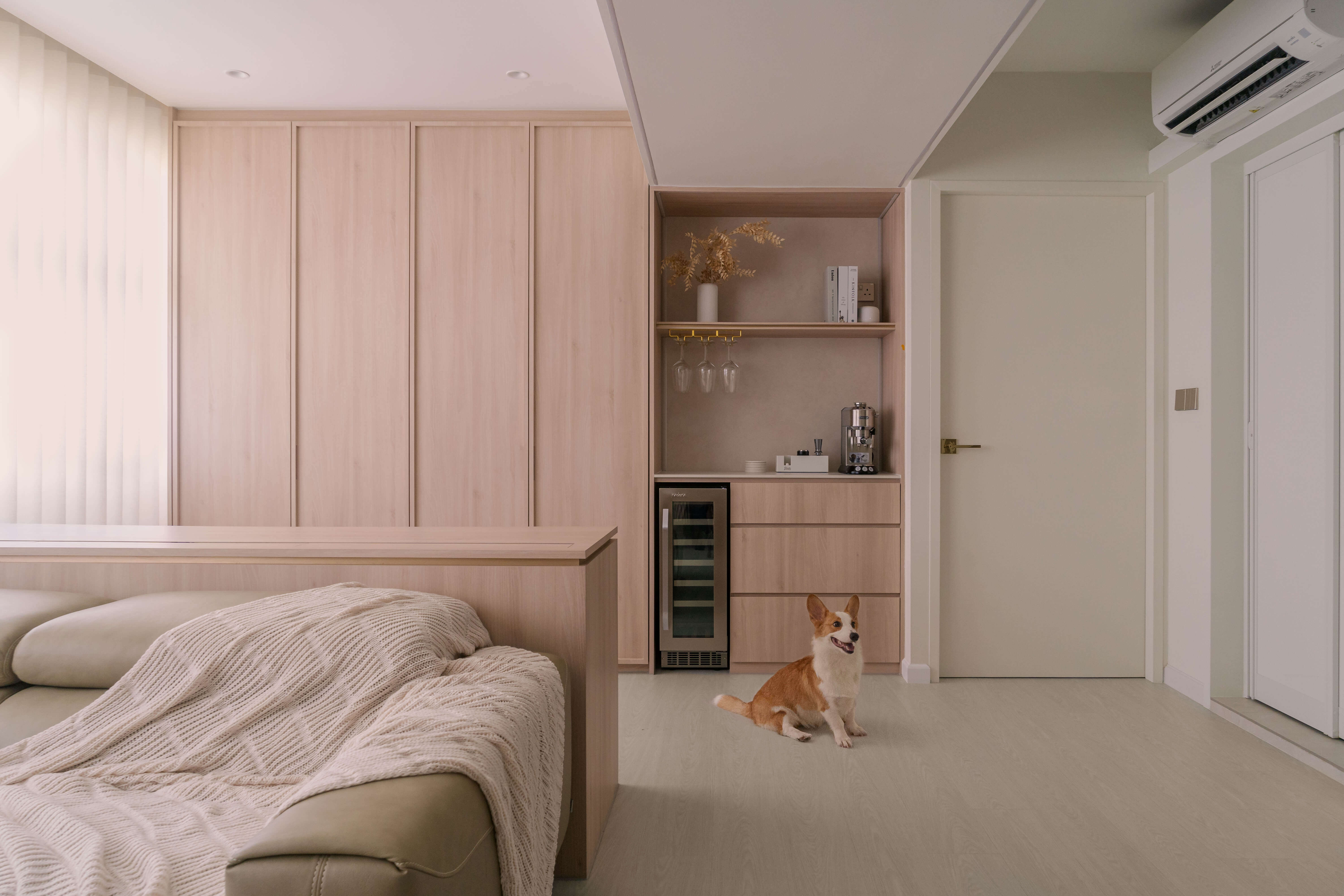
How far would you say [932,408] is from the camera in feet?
10.6

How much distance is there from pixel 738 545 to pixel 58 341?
2890mm

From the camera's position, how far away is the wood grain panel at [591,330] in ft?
10.9

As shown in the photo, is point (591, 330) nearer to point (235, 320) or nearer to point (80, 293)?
point (235, 320)

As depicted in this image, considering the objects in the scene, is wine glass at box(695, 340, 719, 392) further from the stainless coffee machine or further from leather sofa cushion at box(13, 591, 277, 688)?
leather sofa cushion at box(13, 591, 277, 688)

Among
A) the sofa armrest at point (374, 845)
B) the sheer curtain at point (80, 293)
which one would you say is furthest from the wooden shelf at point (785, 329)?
the sofa armrest at point (374, 845)

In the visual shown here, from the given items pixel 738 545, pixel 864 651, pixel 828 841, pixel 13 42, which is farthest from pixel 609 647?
pixel 13 42

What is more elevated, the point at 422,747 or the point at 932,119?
the point at 932,119

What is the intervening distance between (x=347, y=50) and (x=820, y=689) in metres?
3.02

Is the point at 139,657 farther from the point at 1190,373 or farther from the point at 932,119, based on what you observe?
the point at 1190,373

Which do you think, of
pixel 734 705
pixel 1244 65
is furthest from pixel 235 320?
pixel 1244 65

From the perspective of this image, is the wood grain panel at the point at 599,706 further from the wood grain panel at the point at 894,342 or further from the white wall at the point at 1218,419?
the white wall at the point at 1218,419

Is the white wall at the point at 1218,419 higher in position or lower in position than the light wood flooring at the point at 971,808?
higher

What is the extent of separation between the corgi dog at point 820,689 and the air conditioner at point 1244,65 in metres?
2.19

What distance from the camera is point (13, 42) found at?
2.64 metres
